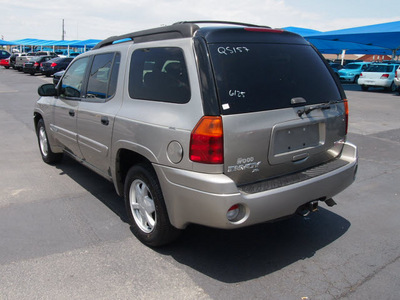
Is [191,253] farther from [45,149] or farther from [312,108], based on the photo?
[45,149]

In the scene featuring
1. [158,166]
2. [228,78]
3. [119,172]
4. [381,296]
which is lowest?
[381,296]

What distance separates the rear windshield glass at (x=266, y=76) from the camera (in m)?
2.73

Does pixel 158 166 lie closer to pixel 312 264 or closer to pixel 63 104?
pixel 312 264

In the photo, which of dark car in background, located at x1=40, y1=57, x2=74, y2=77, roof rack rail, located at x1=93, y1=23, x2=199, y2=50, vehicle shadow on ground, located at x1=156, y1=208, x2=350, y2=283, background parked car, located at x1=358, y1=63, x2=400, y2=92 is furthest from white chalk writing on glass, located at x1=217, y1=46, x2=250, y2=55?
dark car in background, located at x1=40, y1=57, x2=74, y2=77

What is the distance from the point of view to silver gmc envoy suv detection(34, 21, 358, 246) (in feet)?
8.74

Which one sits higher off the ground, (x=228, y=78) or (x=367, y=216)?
(x=228, y=78)

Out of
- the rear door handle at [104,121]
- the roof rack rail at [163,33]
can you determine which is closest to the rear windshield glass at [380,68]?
the roof rack rail at [163,33]

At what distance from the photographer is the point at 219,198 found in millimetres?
2594

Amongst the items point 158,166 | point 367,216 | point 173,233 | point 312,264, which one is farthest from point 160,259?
point 367,216

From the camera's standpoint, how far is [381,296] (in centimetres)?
266

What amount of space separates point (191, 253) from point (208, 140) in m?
1.23

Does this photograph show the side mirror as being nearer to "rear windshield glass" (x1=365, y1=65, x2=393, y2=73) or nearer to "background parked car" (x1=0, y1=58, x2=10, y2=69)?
"rear windshield glass" (x1=365, y1=65, x2=393, y2=73)

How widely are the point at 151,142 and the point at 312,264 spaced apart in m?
1.74

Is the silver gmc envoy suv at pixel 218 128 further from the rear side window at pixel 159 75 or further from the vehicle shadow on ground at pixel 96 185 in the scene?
the vehicle shadow on ground at pixel 96 185
